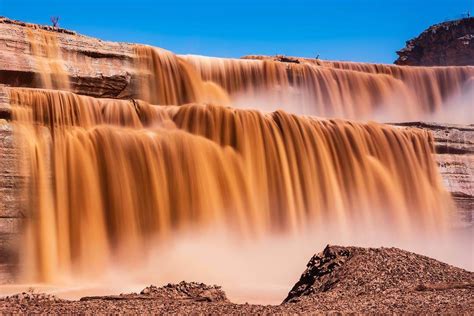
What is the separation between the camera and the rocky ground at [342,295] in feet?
25.7

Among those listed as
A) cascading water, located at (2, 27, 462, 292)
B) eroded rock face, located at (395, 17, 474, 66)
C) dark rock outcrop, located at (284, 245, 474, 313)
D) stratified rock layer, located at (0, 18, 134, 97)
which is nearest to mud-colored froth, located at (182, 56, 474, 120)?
cascading water, located at (2, 27, 462, 292)

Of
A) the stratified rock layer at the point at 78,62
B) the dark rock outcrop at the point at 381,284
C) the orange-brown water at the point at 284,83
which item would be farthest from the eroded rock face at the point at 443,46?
the dark rock outcrop at the point at 381,284

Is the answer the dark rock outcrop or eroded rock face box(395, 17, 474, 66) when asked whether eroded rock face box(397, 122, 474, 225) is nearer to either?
the dark rock outcrop

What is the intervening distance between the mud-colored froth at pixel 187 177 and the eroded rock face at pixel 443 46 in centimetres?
2304

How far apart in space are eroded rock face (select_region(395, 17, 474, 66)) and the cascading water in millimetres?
21420

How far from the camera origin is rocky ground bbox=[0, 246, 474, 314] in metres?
7.84

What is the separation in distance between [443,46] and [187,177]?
30.1 m

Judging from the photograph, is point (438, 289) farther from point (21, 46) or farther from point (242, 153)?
point (21, 46)

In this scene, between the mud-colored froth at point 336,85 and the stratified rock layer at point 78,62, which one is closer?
the stratified rock layer at point 78,62

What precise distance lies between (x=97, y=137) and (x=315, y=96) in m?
11.8

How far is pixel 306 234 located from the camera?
54.4ft

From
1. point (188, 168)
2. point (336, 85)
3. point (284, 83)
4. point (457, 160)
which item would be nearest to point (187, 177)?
point (188, 168)

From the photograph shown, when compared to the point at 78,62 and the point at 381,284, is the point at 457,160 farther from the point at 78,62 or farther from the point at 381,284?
the point at 381,284

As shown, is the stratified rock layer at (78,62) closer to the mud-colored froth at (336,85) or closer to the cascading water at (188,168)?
the cascading water at (188,168)
